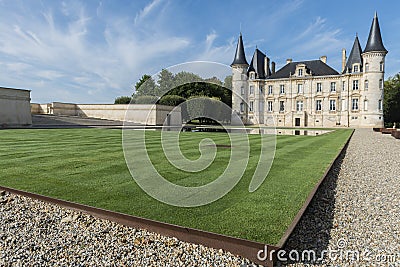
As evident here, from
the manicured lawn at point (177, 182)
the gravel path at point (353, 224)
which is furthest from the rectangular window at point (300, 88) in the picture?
the gravel path at point (353, 224)

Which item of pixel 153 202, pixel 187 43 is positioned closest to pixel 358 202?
pixel 153 202

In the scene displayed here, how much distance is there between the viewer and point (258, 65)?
5934cm

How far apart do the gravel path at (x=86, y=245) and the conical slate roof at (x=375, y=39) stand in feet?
179

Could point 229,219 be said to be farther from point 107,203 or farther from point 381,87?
point 381,87

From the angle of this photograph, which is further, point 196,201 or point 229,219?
point 196,201

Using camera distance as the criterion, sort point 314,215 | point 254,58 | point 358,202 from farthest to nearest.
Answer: point 254,58
point 358,202
point 314,215

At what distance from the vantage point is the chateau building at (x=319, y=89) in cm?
4712

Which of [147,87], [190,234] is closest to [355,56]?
[147,87]

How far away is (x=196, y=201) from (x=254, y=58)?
59.1 metres

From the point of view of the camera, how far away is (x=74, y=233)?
11.7 feet

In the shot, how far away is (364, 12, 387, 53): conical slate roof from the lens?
4556cm

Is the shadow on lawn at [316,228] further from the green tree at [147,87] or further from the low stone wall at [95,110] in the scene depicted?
the low stone wall at [95,110]

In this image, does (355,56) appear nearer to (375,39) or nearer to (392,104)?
(375,39)

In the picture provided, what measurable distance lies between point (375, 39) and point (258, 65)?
71.5 feet
